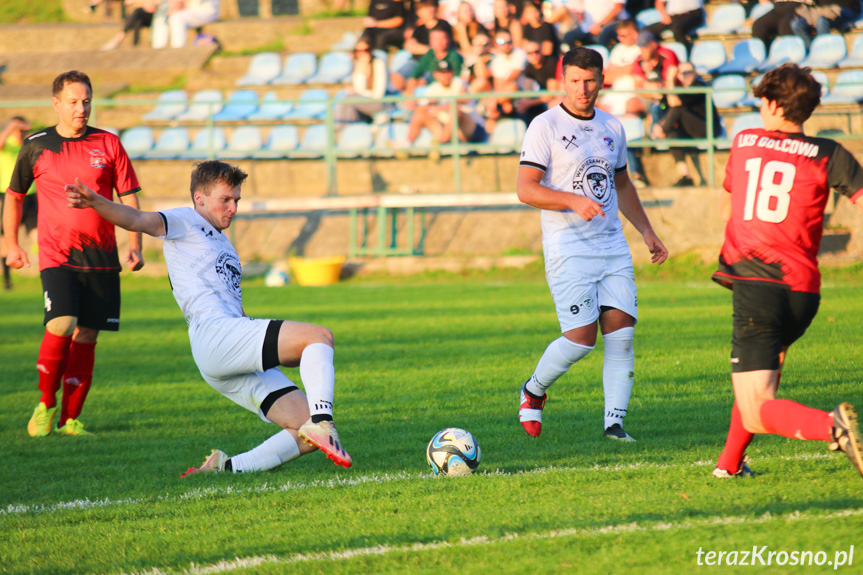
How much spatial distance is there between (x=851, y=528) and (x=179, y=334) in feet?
28.8

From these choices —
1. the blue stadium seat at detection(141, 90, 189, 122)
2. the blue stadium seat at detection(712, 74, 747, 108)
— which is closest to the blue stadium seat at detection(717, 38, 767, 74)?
the blue stadium seat at detection(712, 74, 747, 108)

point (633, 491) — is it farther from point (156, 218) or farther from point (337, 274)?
point (337, 274)

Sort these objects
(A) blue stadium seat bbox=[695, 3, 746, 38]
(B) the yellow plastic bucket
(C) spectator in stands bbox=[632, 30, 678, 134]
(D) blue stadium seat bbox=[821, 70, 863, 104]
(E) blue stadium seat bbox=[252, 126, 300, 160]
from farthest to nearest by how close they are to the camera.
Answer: (A) blue stadium seat bbox=[695, 3, 746, 38]
(E) blue stadium seat bbox=[252, 126, 300, 160]
(B) the yellow plastic bucket
(D) blue stadium seat bbox=[821, 70, 863, 104]
(C) spectator in stands bbox=[632, 30, 678, 134]

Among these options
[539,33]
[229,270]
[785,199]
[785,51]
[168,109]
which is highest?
[539,33]

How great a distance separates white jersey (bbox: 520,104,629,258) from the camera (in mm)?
5586

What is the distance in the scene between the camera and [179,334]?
35.9 ft

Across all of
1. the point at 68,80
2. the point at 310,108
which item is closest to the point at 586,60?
the point at 68,80

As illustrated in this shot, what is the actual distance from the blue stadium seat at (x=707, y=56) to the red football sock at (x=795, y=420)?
1434 centimetres

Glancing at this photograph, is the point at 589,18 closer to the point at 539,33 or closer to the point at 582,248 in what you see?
the point at 539,33

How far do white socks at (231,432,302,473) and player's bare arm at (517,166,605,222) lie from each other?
1.88 metres

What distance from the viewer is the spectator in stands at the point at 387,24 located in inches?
758

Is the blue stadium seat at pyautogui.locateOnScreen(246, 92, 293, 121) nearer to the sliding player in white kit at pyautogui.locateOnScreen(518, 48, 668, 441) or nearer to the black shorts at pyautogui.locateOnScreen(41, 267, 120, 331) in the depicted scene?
the black shorts at pyautogui.locateOnScreen(41, 267, 120, 331)

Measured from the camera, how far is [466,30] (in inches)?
714

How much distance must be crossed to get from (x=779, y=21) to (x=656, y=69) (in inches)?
139
